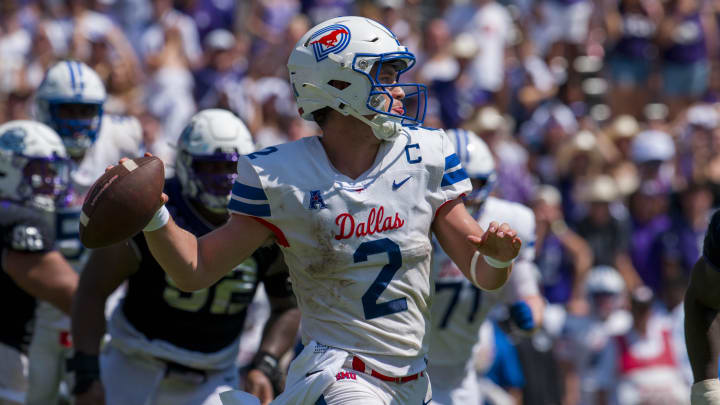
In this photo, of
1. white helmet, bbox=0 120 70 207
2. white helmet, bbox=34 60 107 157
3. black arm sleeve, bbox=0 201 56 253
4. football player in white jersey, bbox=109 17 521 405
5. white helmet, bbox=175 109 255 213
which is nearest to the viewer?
football player in white jersey, bbox=109 17 521 405

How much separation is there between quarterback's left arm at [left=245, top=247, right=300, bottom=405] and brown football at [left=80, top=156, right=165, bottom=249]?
4.55ft

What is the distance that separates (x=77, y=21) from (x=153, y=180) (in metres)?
7.90

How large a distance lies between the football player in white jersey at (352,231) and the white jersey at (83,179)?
2.11 meters

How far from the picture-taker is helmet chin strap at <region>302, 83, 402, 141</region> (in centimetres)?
379

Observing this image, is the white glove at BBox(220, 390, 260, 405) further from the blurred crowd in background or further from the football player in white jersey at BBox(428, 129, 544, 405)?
the blurred crowd in background

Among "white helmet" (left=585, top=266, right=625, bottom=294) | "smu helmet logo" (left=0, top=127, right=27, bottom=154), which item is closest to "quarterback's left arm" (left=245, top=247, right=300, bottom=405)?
"smu helmet logo" (left=0, top=127, right=27, bottom=154)

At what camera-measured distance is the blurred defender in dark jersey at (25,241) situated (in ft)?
16.6

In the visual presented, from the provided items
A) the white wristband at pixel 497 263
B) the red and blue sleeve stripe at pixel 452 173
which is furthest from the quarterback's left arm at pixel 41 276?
the white wristband at pixel 497 263

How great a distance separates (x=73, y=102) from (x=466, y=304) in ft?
8.92

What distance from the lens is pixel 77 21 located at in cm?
1102

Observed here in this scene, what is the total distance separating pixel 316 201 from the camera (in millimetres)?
3684

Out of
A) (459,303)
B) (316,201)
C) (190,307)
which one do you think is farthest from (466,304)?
(316,201)

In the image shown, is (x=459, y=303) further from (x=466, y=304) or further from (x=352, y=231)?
(x=352, y=231)

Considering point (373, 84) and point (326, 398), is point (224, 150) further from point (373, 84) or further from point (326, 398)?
point (326, 398)
